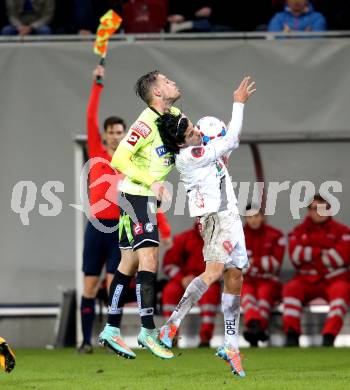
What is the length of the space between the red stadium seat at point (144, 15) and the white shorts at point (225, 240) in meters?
5.62

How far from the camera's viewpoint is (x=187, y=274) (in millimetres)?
13188

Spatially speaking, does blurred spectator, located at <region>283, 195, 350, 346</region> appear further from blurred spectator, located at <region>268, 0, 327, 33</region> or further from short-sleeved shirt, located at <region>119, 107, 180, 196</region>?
short-sleeved shirt, located at <region>119, 107, 180, 196</region>

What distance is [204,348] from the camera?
41.7 ft

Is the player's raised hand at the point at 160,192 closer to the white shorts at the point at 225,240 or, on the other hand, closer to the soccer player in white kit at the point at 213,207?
the soccer player in white kit at the point at 213,207

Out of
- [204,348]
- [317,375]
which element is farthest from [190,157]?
[204,348]

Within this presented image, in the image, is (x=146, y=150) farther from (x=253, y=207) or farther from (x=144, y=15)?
(x=144, y=15)

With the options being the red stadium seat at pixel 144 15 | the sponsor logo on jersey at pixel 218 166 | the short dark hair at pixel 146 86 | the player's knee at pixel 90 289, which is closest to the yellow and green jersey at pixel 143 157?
the short dark hair at pixel 146 86

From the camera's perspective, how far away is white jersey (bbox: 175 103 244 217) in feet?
28.5

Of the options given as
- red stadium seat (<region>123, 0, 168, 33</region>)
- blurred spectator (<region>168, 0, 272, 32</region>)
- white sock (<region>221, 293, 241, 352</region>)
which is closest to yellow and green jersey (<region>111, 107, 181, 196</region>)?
white sock (<region>221, 293, 241, 352</region>)

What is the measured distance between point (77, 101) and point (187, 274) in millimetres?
2173

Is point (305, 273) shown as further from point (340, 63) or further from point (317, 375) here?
point (317, 375)

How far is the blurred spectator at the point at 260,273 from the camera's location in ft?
41.9

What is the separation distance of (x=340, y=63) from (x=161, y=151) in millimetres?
4633

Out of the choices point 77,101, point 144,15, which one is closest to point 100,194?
point 77,101
